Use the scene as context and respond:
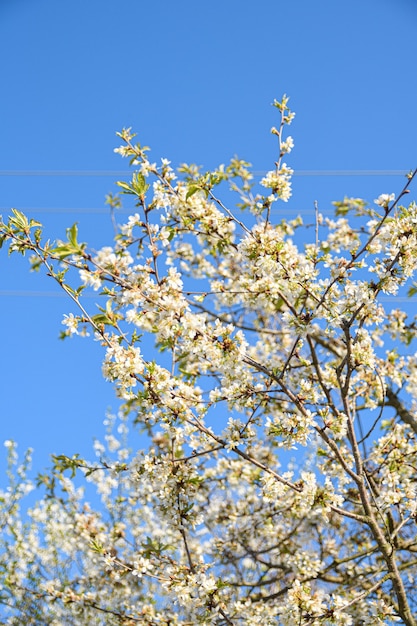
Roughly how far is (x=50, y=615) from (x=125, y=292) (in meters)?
4.30

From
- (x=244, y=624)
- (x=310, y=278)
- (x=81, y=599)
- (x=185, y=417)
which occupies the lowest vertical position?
(x=244, y=624)

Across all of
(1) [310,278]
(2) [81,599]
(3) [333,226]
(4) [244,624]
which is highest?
(3) [333,226]

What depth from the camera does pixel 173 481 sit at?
→ 297 centimetres

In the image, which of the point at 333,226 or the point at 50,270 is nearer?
the point at 50,270

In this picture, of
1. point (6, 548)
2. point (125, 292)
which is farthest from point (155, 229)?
point (6, 548)

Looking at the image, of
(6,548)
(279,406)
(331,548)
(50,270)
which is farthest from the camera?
(6,548)

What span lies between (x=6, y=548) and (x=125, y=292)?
16.8 feet

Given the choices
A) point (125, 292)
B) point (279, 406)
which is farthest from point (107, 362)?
point (279, 406)

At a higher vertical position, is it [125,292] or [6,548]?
[6,548]

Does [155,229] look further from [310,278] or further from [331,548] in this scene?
[331,548]

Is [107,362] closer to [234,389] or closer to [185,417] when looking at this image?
[185,417]

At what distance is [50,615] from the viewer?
18.3 feet

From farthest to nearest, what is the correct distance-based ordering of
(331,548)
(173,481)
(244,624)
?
(331,548)
(244,624)
(173,481)

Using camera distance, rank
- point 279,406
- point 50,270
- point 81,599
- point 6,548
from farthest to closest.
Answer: point 6,548
point 279,406
point 81,599
point 50,270
